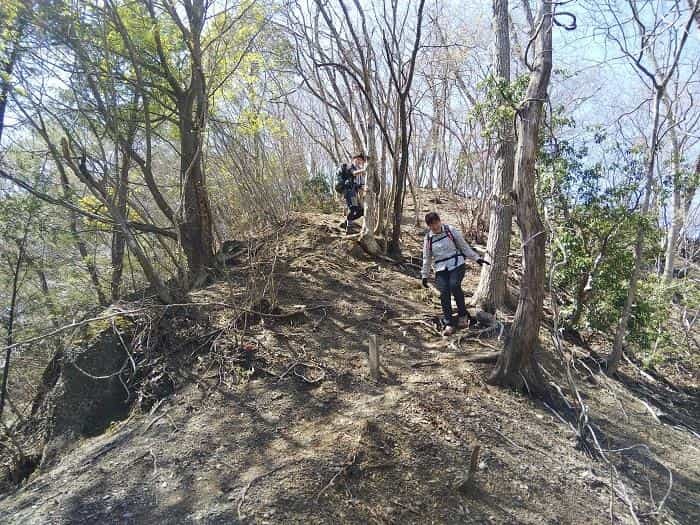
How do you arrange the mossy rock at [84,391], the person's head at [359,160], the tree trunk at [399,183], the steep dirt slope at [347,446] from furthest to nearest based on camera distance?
the person's head at [359,160]
the tree trunk at [399,183]
the mossy rock at [84,391]
the steep dirt slope at [347,446]

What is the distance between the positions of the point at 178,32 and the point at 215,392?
525cm

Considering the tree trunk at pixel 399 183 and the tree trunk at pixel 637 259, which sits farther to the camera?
the tree trunk at pixel 399 183

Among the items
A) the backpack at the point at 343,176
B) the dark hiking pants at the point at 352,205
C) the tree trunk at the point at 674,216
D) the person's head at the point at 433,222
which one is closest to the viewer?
the person's head at the point at 433,222

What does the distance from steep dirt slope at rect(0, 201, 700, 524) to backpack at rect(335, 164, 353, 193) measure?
2952mm

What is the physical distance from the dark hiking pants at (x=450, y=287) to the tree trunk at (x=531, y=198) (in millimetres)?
1004

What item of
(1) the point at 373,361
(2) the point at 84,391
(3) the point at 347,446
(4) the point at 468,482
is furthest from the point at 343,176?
(4) the point at 468,482

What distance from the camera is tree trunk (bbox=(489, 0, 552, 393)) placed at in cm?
402

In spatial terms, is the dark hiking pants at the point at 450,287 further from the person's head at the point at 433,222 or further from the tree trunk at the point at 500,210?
the tree trunk at the point at 500,210

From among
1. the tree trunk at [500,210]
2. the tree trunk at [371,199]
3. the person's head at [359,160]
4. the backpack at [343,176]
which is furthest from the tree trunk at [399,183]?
the tree trunk at [500,210]

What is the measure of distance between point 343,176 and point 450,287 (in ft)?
11.5

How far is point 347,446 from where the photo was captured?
12.1 ft

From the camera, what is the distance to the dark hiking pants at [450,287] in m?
5.24

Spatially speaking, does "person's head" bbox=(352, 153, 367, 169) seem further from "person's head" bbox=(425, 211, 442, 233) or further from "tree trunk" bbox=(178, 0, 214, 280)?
"person's head" bbox=(425, 211, 442, 233)

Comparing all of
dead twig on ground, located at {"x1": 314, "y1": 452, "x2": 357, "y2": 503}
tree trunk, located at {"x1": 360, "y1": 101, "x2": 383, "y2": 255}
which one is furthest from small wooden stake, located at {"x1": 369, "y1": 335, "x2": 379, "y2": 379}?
tree trunk, located at {"x1": 360, "y1": 101, "x2": 383, "y2": 255}
